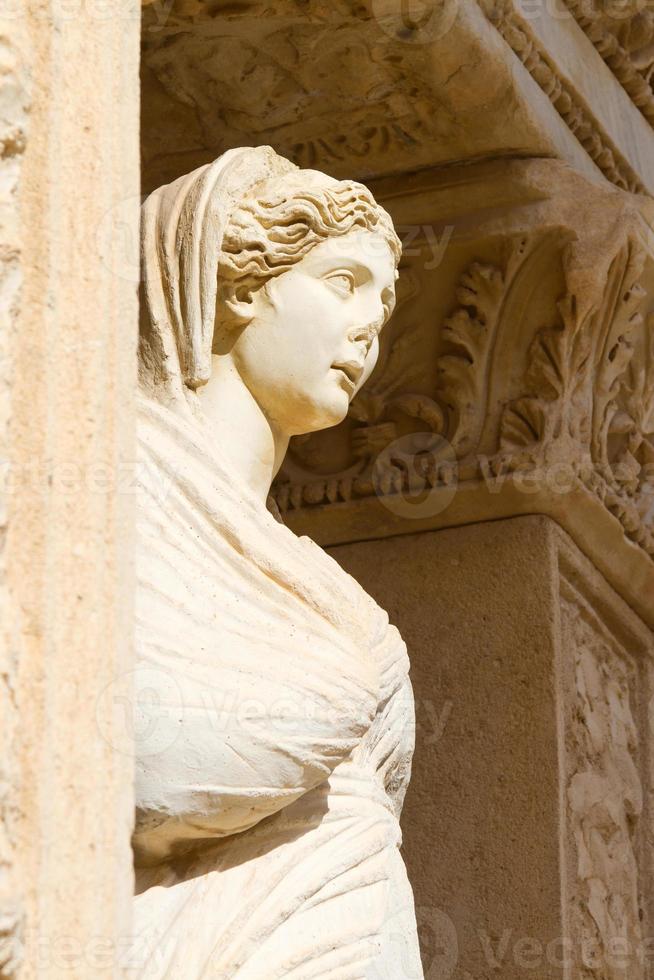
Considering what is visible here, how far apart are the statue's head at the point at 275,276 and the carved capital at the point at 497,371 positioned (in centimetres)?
101

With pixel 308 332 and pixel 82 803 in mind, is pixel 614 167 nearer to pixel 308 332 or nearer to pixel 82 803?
pixel 308 332

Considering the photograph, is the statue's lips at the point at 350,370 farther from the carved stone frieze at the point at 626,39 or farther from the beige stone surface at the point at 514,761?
the carved stone frieze at the point at 626,39

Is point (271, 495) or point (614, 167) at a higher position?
point (614, 167)

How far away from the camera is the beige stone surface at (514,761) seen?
3627mm

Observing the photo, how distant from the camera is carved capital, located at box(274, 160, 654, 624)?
3.79 metres

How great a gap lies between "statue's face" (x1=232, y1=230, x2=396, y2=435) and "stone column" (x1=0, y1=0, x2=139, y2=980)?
726 mm

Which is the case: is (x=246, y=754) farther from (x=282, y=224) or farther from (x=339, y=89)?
(x=339, y=89)

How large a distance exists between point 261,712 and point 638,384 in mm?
1988

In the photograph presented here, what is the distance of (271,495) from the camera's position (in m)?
3.93

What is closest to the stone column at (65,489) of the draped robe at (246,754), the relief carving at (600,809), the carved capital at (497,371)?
the draped robe at (246,754)

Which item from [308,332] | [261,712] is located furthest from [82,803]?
[308,332]

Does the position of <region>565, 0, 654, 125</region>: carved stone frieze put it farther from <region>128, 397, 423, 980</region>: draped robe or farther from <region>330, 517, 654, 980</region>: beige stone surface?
<region>128, 397, 423, 980</region>: draped robe

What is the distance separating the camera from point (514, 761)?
372 cm

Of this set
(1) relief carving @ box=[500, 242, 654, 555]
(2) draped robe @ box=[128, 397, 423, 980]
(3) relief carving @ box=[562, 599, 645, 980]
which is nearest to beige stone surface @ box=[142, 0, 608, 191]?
(1) relief carving @ box=[500, 242, 654, 555]
